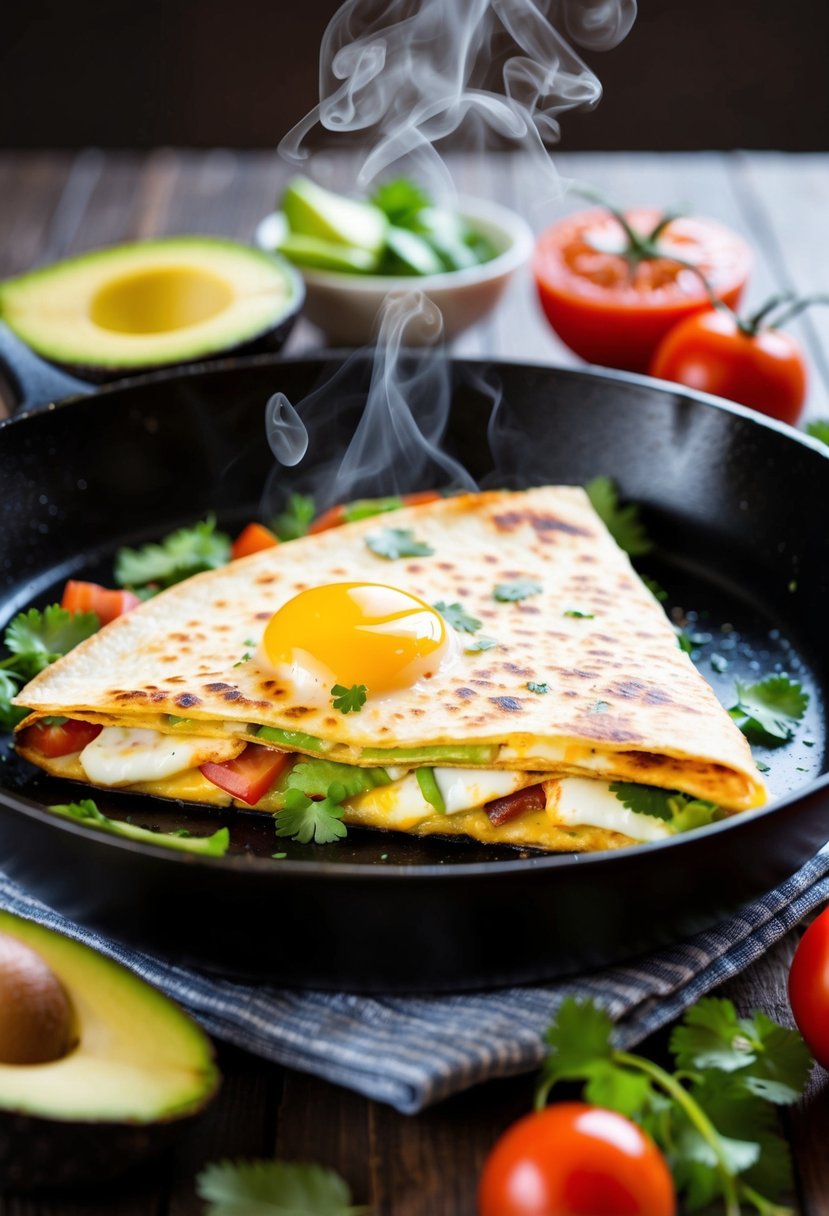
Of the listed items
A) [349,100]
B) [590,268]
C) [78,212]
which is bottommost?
[78,212]

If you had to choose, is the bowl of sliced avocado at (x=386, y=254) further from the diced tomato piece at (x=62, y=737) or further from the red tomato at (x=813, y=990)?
the red tomato at (x=813, y=990)

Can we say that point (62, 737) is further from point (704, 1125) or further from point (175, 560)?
point (704, 1125)

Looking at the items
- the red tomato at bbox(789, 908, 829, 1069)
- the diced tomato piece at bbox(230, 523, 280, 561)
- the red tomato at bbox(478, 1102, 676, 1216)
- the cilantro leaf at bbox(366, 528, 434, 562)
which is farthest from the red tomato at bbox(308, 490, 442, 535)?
the red tomato at bbox(478, 1102, 676, 1216)

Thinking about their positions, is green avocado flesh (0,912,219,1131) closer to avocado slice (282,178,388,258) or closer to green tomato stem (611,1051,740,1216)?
green tomato stem (611,1051,740,1216)

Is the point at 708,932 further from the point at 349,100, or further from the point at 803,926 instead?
the point at 349,100

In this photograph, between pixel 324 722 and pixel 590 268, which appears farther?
pixel 590 268

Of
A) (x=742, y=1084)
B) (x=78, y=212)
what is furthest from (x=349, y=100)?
(x=742, y=1084)

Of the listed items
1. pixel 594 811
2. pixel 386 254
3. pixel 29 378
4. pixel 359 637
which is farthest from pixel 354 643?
pixel 386 254
